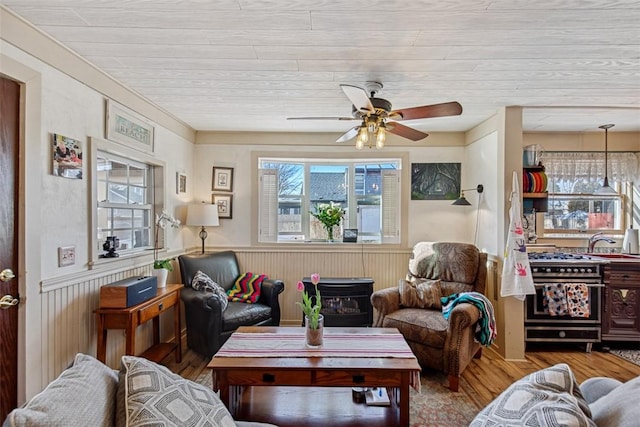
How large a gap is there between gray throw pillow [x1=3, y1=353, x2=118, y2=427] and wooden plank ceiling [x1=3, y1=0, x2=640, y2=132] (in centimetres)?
168

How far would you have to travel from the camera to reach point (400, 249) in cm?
428

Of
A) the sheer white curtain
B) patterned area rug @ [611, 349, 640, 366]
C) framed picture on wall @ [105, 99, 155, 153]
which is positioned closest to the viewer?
framed picture on wall @ [105, 99, 155, 153]

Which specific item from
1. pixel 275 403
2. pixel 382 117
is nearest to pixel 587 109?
pixel 382 117

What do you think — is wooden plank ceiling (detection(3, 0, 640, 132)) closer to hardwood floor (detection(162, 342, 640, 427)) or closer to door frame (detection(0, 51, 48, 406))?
door frame (detection(0, 51, 48, 406))

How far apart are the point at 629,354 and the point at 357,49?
3977 mm

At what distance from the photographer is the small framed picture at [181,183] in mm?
3820

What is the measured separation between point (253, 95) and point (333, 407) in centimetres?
252

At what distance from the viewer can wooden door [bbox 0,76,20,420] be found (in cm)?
178

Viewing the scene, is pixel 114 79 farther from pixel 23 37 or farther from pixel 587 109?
pixel 587 109

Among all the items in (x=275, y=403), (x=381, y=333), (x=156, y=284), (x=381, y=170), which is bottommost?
(x=275, y=403)

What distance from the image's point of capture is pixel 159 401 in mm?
1069

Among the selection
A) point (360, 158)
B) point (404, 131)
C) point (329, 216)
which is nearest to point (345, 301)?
point (329, 216)

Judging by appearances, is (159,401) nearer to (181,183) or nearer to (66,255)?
(66,255)

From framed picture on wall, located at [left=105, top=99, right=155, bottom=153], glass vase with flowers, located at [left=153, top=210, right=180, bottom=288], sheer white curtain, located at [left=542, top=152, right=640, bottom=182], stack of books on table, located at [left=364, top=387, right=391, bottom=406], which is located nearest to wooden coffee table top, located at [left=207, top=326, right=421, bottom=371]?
stack of books on table, located at [left=364, top=387, right=391, bottom=406]
